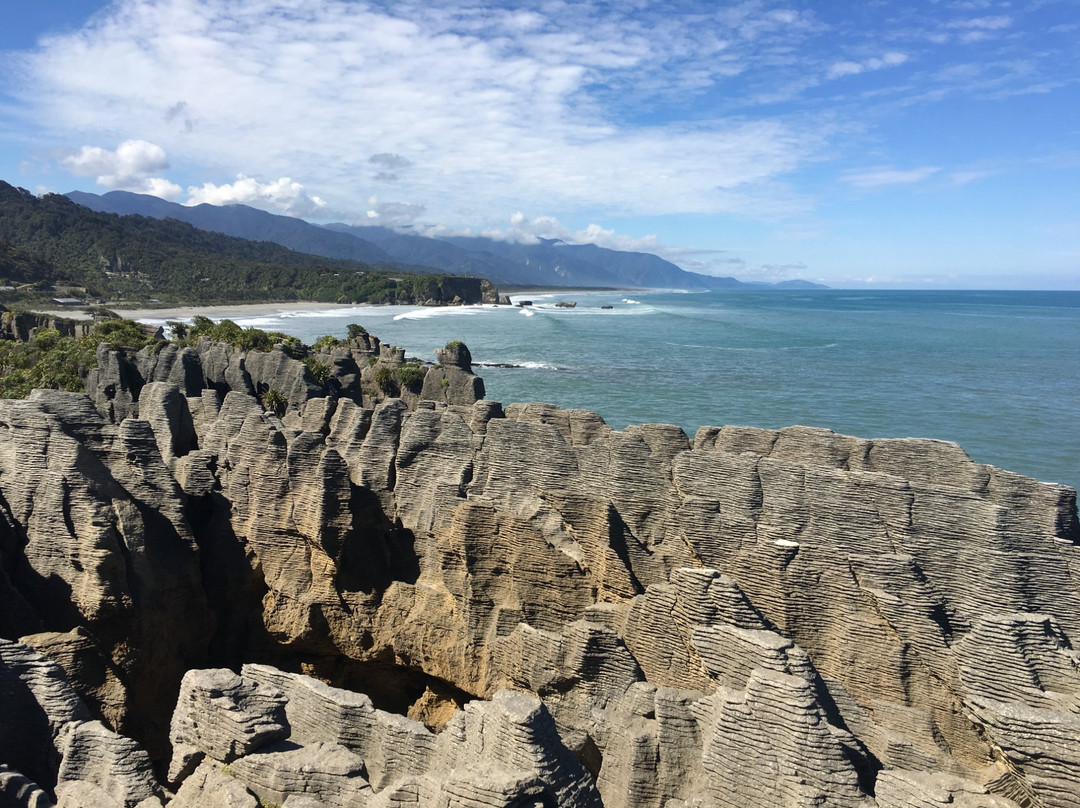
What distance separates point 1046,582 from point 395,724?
8112 millimetres

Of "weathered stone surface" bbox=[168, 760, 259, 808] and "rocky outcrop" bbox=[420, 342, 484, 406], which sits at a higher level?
"rocky outcrop" bbox=[420, 342, 484, 406]

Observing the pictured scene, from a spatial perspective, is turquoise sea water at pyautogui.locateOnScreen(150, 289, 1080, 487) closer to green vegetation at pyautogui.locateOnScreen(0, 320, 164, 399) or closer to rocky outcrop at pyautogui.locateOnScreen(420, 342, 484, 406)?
rocky outcrop at pyautogui.locateOnScreen(420, 342, 484, 406)

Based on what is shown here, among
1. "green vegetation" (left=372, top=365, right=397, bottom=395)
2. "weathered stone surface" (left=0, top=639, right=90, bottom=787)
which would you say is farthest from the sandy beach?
"weathered stone surface" (left=0, top=639, right=90, bottom=787)

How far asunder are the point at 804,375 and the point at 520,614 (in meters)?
67.1

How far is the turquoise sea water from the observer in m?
47.4

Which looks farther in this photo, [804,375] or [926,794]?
[804,375]

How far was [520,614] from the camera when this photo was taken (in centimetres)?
A: 1103

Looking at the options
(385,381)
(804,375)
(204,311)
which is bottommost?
(804,375)

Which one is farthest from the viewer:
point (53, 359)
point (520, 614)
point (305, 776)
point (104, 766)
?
point (53, 359)

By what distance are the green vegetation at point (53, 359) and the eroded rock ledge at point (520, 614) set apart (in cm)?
1448

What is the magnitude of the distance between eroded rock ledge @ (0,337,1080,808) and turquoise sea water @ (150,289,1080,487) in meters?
31.8

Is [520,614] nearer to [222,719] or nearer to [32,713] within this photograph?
[222,719]

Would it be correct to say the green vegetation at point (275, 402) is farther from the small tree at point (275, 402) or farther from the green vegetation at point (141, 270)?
the green vegetation at point (141, 270)

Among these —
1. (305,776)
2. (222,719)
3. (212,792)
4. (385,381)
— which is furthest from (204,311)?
(305,776)
